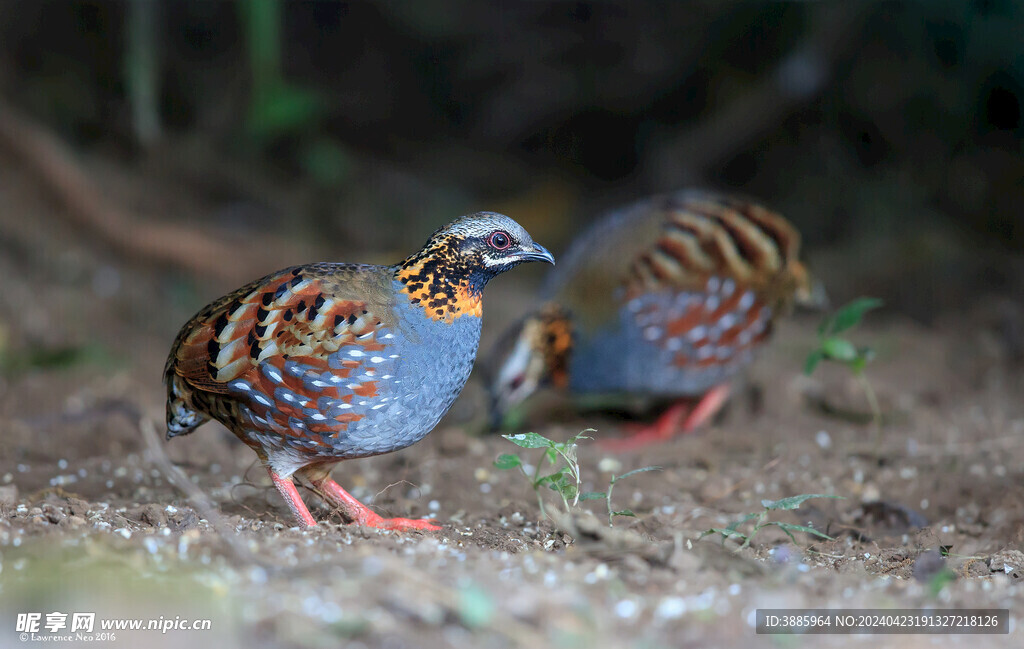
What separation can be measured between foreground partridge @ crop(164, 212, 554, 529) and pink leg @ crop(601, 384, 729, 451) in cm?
263

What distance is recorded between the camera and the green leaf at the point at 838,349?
4840 mm

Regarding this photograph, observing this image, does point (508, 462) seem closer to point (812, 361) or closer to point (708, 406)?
point (812, 361)

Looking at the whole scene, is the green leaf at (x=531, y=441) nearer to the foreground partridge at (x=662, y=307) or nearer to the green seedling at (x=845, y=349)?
the green seedling at (x=845, y=349)

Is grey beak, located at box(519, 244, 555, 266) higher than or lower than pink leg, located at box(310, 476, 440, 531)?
higher

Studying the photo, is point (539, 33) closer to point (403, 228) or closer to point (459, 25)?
point (459, 25)

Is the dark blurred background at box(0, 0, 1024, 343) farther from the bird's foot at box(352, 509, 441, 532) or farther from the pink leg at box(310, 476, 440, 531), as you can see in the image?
the bird's foot at box(352, 509, 441, 532)

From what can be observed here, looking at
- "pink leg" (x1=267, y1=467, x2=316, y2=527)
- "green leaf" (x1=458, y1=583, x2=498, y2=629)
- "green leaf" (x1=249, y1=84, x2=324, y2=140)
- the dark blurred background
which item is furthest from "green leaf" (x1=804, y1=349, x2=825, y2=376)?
Answer: "green leaf" (x1=249, y1=84, x2=324, y2=140)

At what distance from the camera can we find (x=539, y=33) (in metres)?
10.1

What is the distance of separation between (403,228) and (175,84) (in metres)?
2.98

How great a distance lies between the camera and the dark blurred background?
8.30 m

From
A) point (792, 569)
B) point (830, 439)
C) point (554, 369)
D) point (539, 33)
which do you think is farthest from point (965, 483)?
point (539, 33)

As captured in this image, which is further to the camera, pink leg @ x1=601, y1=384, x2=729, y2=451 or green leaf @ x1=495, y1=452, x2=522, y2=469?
pink leg @ x1=601, y1=384, x2=729, y2=451

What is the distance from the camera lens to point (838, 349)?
4.85 m

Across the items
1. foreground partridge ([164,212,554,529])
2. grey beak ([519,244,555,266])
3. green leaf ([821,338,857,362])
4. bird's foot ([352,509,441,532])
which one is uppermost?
grey beak ([519,244,555,266])
